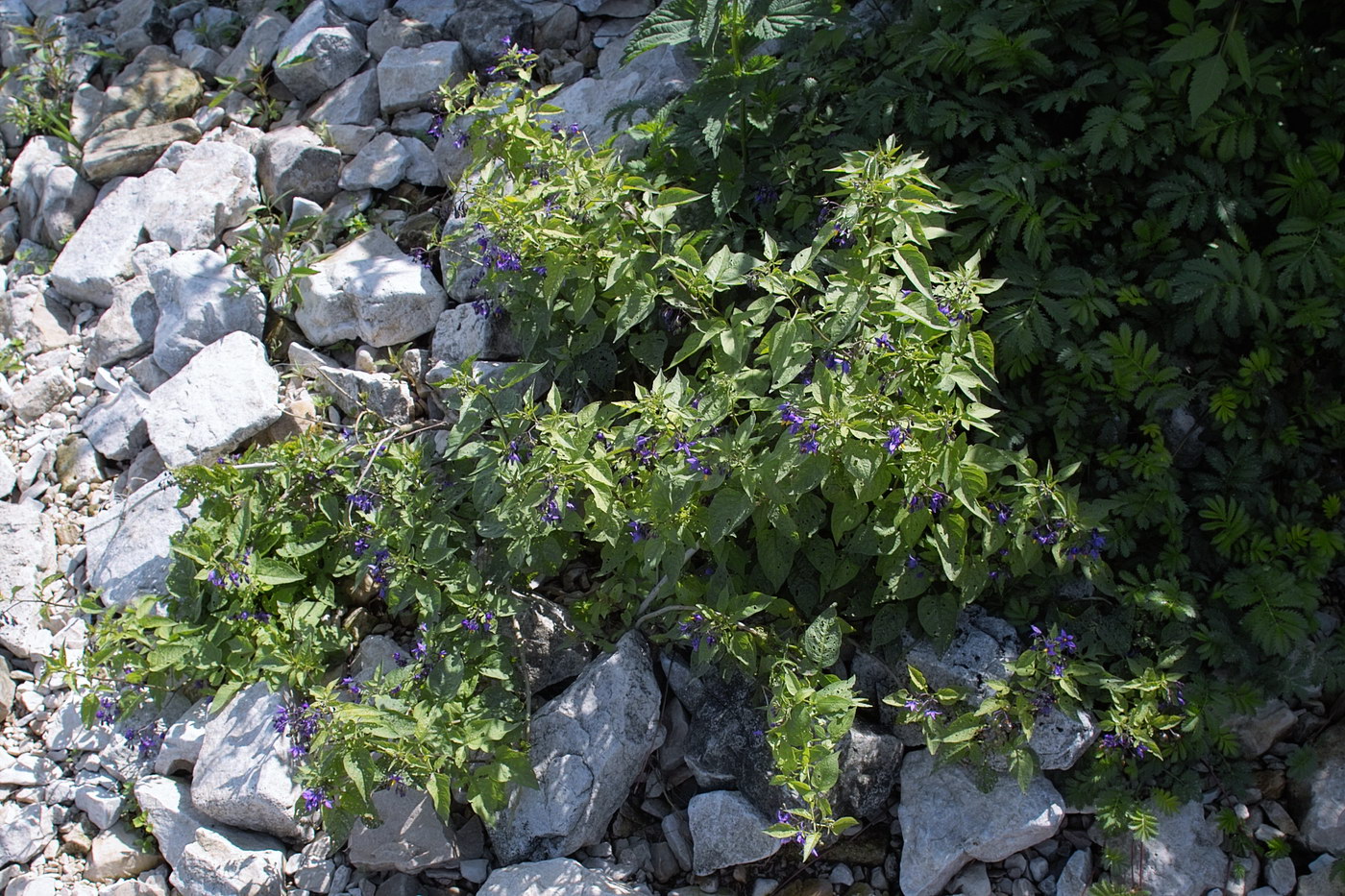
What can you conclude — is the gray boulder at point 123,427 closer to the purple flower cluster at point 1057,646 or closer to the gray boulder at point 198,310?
the gray boulder at point 198,310

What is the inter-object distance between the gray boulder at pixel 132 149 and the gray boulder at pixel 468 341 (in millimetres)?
2223

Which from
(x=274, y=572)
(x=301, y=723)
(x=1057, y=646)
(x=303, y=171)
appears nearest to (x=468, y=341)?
(x=274, y=572)

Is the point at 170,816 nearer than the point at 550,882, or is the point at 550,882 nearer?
the point at 550,882

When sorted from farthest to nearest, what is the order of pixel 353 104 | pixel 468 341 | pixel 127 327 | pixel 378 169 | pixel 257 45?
1. pixel 257 45
2. pixel 353 104
3. pixel 378 169
4. pixel 127 327
5. pixel 468 341

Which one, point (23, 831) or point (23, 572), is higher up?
point (23, 572)

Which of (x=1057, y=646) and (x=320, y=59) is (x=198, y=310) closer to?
(x=320, y=59)

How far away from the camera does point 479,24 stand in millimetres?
5363

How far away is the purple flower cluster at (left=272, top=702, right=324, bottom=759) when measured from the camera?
10.3ft

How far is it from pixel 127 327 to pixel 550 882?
3314 millimetres

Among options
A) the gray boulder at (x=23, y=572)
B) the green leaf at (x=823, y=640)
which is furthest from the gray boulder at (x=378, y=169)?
the green leaf at (x=823, y=640)

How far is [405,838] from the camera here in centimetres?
336

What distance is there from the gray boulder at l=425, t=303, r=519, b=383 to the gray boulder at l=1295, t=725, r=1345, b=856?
3.13 meters

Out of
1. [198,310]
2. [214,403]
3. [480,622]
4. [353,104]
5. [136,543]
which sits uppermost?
[353,104]

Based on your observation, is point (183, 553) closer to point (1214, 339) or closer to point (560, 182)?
point (560, 182)
